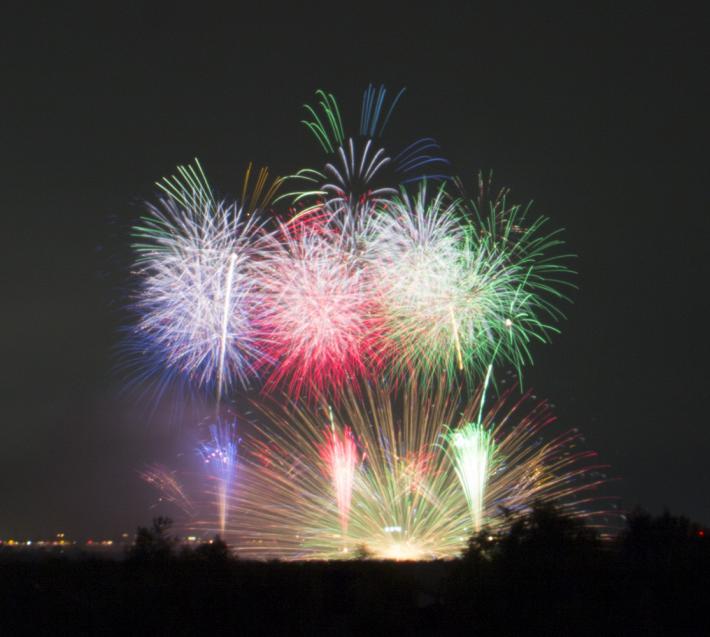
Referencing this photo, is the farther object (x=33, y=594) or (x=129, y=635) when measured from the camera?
(x=33, y=594)

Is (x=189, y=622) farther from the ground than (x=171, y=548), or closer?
closer

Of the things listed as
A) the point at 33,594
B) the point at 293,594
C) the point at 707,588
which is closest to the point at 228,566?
the point at 293,594

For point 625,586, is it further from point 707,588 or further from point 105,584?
point 105,584

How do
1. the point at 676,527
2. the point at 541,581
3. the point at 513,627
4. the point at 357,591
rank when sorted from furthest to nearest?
the point at 676,527 < the point at 357,591 < the point at 541,581 < the point at 513,627

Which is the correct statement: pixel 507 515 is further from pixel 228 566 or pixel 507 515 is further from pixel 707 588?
pixel 228 566

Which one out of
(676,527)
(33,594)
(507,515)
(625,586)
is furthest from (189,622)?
(676,527)

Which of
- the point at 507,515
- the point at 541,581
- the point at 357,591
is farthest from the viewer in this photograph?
the point at 507,515
